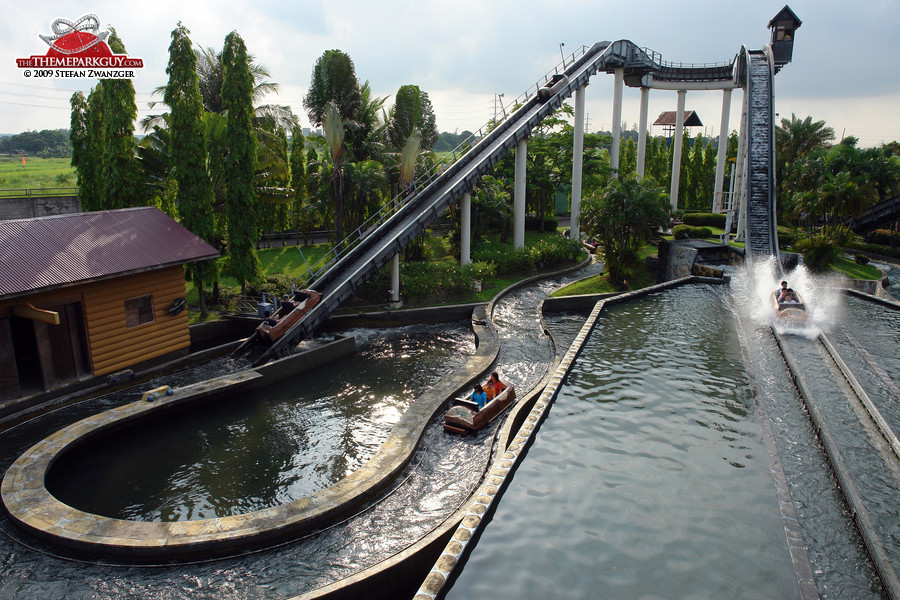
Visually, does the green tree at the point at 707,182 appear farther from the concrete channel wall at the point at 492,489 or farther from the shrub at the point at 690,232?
the concrete channel wall at the point at 492,489

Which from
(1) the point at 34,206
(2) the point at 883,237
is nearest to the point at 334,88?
(1) the point at 34,206

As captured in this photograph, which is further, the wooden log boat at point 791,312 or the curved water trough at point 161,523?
the wooden log boat at point 791,312

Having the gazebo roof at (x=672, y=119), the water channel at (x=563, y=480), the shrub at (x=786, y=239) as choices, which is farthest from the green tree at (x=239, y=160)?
the gazebo roof at (x=672, y=119)

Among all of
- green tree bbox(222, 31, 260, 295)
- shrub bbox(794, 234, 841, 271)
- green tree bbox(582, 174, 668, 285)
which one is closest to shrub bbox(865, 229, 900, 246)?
shrub bbox(794, 234, 841, 271)

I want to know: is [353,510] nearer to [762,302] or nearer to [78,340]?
[78,340]

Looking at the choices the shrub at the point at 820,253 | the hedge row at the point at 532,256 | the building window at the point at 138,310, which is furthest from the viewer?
the hedge row at the point at 532,256

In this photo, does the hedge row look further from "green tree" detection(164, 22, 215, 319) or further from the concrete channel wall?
the concrete channel wall
